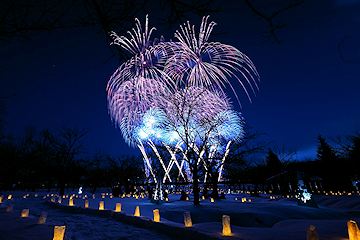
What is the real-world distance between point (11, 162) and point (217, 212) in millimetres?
40231

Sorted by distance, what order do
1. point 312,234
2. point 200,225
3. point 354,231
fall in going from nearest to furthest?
point 312,234
point 354,231
point 200,225

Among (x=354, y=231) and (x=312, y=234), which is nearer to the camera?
(x=312, y=234)

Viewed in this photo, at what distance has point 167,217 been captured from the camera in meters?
9.73

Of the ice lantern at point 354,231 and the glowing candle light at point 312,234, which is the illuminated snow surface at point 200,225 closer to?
the ice lantern at point 354,231

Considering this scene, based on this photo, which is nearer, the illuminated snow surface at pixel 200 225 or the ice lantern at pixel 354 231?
the ice lantern at pixel 354 231

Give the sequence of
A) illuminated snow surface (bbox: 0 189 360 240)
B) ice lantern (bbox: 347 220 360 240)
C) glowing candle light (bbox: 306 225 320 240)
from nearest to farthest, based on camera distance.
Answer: glowing candle light (bbox: 306 225 320 240), ice lantern (bbox: 347 220 360 240), illuminated snow surface (bbox: 0 189 360 240)

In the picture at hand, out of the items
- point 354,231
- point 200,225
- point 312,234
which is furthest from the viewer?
point 200,225

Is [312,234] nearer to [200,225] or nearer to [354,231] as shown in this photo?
[354,231]

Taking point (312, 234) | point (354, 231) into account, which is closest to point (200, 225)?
point (312, 234)

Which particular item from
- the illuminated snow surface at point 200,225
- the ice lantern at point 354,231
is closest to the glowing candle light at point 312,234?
the ice lantern at point 354,231

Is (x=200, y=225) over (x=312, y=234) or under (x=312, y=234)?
under

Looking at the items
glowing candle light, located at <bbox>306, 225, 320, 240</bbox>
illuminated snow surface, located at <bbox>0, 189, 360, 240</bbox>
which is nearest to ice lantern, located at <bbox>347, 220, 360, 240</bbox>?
illuminated snow surface, located at <bbox>0, 189, 360, 240</bbox>

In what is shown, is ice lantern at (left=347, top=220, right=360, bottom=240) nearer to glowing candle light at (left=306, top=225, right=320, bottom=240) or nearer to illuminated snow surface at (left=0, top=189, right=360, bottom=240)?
illuminated snow surface at (left=0, top=189, right=360, bottom=240)

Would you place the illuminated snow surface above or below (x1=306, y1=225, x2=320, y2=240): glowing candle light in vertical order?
below
